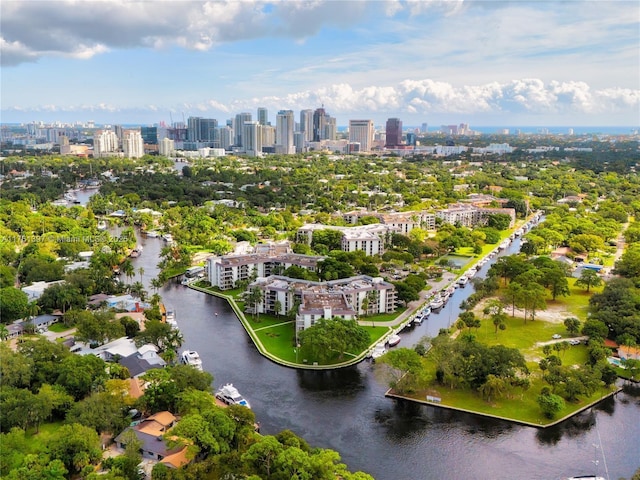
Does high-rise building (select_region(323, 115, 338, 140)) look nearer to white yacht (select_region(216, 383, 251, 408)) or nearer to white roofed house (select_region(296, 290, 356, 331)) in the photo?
white roofed house (select_region(296, 290, 356, 331))

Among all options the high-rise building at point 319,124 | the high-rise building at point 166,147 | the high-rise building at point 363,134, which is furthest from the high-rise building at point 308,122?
the high-rise building at point 166,147

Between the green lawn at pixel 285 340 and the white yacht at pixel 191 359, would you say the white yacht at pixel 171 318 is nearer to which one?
the white yacht at pixel 191 359

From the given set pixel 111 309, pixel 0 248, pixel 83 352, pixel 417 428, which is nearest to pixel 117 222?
pixel 0 248

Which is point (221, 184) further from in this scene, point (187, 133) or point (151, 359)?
point (187, 133)

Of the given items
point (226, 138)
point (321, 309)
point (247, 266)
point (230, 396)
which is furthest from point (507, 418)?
point (226, 138)

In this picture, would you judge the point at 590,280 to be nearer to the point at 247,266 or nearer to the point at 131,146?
the point at 247,266
